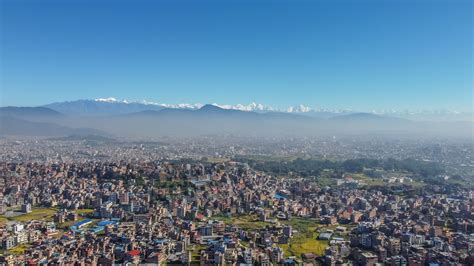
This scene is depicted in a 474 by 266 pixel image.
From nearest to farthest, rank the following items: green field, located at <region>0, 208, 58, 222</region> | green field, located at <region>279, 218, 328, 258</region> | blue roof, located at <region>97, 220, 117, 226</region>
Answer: green field, located at <region>279, 218, 328, 258</region> < blue roof, located at <region>97, 220, 117, 226</region> < green field, located at <region>0, 208, 58, 222</region>

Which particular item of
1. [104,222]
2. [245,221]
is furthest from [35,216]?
[245,221]

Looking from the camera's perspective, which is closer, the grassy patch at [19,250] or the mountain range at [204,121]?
the grassy patch at [19,250]

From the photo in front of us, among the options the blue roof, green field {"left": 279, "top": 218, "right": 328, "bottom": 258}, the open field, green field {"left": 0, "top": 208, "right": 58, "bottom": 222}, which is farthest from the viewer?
green field {"left": 0, "top": 208, "right": 58, "bottom": 222}

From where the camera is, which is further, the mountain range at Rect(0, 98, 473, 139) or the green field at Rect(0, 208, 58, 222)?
the mountain range at Rect(0, 98, 473, 139)

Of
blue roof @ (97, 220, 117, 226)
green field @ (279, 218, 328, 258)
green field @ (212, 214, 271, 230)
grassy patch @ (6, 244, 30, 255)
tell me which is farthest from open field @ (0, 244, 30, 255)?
green field @ (279, 218, 328, 258)

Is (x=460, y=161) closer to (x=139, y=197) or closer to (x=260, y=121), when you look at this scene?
(x=139, y=197)

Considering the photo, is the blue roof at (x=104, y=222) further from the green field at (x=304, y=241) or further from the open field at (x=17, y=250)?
the green field at (x=304, y=241)

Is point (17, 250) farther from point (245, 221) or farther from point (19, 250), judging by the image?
point (245, 221)

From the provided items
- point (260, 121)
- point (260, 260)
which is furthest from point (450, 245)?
point (260, 121)

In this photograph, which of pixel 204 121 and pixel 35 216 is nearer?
pixel 35 216

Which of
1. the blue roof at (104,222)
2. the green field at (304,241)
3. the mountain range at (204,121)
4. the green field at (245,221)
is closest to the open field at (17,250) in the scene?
the blue roof at (104,222)

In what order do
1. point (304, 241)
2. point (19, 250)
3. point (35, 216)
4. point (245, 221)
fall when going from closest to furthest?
Result: 1. point (19, 250)
2. point (304, 241)
3. point (35, 216)
4. point (245, 221)

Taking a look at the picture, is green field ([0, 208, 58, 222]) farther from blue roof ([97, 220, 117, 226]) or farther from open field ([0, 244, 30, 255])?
open field ([0, 244, 30, 255])
